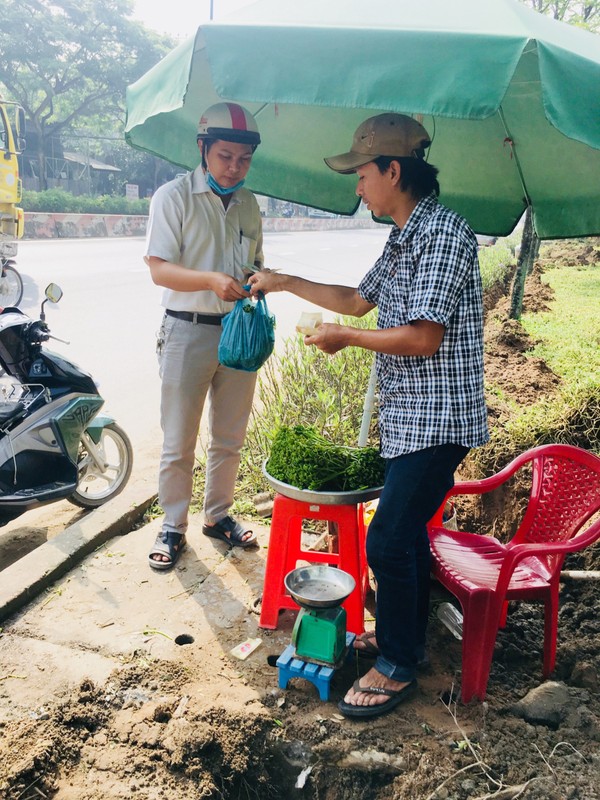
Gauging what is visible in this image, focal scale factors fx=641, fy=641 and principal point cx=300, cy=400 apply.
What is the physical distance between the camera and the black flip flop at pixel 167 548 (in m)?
3.41

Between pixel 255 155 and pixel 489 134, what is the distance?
128 centimetres

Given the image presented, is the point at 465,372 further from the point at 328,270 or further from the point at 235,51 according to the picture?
the point at 328,270

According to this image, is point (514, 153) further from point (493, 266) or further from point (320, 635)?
point (493, 266)

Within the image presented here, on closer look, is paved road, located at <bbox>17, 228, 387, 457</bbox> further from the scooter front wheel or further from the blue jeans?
the blue jeans

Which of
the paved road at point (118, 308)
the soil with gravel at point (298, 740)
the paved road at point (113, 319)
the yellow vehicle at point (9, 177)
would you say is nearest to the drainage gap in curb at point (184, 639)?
the soil with gravel at point (298, 740)

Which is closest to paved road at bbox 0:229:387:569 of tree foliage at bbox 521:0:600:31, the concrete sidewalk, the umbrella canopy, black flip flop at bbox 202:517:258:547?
the concrete sidewalk

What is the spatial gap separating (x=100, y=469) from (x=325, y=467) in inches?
82.1

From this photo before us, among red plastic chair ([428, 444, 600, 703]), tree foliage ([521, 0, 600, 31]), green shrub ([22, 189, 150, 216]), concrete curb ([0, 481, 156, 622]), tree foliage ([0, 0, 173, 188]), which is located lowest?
concrete curb ([0, 481, 156, 622])

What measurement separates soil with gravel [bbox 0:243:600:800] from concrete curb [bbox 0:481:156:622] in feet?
2.54

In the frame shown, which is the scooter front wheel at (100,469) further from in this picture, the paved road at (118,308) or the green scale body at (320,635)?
the green scale body at (320,635)

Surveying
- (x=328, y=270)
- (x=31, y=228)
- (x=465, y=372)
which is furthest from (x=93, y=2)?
(x=465, y=372)

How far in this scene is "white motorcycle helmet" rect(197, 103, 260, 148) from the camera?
2.87 m

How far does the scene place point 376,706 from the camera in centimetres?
238

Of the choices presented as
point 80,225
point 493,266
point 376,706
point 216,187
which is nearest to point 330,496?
point 376,706
